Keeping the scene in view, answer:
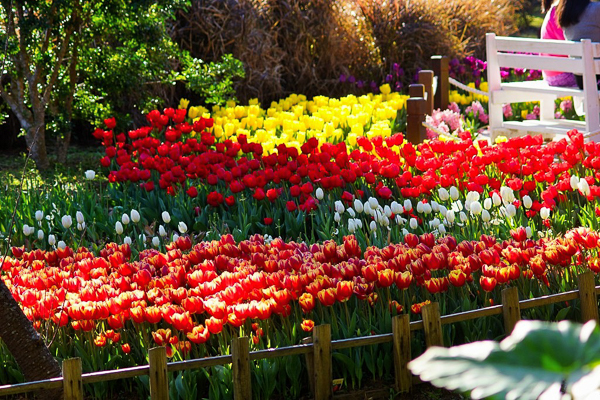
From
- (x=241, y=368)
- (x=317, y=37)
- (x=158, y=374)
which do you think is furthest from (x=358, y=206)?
(x=317, y=37)

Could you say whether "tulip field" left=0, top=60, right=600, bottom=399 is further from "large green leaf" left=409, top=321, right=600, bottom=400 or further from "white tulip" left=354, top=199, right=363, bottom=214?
"large green leaf" left=409, top=321, right=600, bottom=400

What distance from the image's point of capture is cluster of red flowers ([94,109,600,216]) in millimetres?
4527

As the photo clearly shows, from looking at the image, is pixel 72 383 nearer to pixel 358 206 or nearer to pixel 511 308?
pixel 511 308

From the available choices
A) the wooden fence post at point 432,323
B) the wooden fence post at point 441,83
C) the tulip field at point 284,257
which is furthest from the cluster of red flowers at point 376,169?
the wooden fence post at point 441,83

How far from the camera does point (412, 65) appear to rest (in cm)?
1059

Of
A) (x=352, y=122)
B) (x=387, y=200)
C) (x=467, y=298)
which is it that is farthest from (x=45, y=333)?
(x=352, y=122)

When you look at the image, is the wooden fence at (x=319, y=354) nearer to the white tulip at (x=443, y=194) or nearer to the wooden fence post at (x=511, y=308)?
the wooden fence post at (x=511, y=308)

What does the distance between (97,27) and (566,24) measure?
399 centimetres

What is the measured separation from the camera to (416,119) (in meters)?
6.62

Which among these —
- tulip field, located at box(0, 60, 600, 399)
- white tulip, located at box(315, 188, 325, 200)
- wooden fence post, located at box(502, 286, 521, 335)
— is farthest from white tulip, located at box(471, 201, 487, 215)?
wooden fence post, located at box(502, 286, 521, 335)

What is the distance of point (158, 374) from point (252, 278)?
59 centimetres

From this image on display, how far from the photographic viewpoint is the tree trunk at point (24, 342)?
2.63 meters

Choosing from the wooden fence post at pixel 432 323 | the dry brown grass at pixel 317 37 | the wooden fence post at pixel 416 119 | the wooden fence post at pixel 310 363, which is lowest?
the wooden fence post at pixel 310 363

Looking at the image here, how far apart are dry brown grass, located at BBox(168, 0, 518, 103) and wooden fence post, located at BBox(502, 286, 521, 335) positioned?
21.0ft
